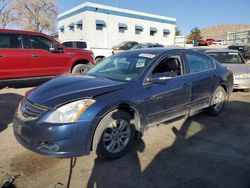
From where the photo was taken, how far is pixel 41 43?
7848 millimetres

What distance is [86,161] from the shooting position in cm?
346

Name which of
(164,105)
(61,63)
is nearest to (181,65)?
(164,105)

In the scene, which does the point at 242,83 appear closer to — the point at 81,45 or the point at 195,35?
the point at 81,45

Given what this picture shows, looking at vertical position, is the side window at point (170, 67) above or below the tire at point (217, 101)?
above

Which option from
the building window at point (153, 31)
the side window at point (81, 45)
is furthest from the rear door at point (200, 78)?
the building window at point (153, 31)

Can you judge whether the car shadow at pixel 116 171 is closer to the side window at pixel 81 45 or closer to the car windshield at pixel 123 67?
the car windshield at pixel 123 67

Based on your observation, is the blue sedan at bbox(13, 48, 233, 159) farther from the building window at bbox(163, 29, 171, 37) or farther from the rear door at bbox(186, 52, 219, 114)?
the building window at bbox(163, 29, 171, 37)

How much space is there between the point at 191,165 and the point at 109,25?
95.1ft

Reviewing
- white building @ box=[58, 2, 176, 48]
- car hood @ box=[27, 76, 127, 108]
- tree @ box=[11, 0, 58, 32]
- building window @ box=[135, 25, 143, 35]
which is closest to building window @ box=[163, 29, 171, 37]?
white building @ box=[58, 2, 176, 48]

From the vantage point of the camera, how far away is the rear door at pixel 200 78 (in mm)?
4621

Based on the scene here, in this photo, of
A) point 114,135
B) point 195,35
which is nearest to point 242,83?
point 114,135

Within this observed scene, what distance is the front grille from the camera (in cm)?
309

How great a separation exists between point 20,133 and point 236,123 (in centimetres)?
427

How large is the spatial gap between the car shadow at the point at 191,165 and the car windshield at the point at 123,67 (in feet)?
4.07
